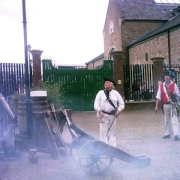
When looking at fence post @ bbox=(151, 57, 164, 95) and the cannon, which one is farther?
fence post @ bbox=(151, 57, 164, 95)

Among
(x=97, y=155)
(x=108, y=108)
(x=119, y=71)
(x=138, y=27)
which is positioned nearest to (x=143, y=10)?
(x=138, y=27)

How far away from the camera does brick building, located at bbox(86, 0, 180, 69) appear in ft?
89.4

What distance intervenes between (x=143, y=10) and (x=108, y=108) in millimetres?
28587

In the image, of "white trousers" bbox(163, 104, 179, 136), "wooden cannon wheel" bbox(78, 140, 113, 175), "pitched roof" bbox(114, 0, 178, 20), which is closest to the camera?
"wooden cannon wheel" bbox(78, 140, 113, 175)

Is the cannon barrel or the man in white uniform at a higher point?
the man in white uniform

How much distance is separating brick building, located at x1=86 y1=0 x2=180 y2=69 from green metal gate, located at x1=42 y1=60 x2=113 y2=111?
11619mm

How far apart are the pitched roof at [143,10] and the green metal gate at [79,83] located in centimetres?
1723

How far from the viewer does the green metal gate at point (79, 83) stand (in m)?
15.0

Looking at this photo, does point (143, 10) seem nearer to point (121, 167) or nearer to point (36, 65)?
point (36, 65)

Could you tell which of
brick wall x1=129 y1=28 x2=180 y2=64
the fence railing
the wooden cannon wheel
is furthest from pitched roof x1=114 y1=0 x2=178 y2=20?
the wooden cannon wheel

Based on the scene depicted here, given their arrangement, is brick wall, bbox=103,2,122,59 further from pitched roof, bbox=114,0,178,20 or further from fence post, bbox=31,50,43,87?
fence post, bbox=31,50,43,87

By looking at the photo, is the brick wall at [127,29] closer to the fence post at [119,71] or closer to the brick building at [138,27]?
the brick building at [138,27]

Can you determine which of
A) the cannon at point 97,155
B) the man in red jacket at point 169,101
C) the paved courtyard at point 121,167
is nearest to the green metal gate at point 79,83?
the man in red jacket at point 169,101

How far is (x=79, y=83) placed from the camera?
15391mm
